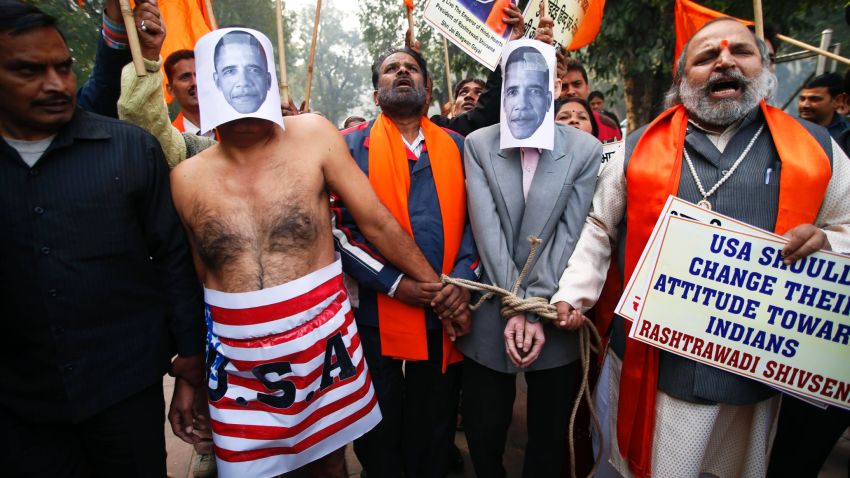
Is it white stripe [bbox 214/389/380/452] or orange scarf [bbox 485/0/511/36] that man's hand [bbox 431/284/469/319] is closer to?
white stripe [bbox 214/389/380/452]

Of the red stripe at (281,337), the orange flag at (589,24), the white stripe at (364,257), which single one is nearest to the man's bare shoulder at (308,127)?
the white stripe at (364,257)

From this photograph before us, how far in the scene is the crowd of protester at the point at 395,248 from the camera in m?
1.65

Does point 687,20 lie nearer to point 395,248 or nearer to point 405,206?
point 405,206

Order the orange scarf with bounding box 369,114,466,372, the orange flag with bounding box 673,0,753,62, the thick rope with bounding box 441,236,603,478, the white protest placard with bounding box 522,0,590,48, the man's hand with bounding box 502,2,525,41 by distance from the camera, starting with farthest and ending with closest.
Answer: the white protest placard with bounding box 522,0,590,48 → the man's hand with bounding box 502,2,525,41 → the orange flag with bounding box 673,0,753,62 → the orange scarf with bounding box 369,114,466,372 → the thick rope with bounding box 441,236,603,478

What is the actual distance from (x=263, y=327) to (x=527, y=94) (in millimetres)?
1536

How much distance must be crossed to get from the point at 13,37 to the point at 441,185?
169 cm

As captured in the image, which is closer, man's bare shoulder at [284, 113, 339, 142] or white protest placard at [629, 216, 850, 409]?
white protest placard at [629, 216, 850, 409]

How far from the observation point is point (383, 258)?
2262mm

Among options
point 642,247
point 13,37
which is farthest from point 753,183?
point 13,37

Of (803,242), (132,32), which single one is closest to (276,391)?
(132,32)

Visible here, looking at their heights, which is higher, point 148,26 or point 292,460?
point 148,26

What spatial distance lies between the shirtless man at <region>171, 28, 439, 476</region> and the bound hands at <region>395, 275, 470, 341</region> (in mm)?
314

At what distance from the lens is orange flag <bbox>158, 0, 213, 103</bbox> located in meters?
3.39

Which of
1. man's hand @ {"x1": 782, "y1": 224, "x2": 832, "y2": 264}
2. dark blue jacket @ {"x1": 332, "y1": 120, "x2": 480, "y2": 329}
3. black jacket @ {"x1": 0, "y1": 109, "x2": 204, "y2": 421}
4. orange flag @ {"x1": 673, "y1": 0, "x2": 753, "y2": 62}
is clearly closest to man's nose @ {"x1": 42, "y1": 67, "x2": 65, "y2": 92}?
black jacket @ {"x1": 0, "y1": 109, "x2": 204, "y2": 421}
